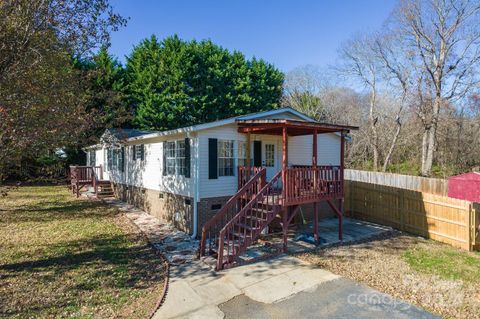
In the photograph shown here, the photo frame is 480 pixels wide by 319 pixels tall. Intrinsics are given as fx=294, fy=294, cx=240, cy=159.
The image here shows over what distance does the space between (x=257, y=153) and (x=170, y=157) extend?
316cm

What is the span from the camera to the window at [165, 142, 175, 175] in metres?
10.5

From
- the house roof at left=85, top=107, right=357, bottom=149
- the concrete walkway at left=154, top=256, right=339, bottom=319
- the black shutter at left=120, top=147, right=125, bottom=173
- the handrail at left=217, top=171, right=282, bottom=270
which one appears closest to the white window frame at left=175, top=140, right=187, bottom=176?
the house roof at left=85, top=107, right=357, bottom=149

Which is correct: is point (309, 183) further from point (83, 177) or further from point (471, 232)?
point (83, 177)

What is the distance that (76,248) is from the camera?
7930 mm

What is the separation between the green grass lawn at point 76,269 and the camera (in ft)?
16.0

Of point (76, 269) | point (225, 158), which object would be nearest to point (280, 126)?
point (225, 158)

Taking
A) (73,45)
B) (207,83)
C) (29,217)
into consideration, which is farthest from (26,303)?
(207,83)

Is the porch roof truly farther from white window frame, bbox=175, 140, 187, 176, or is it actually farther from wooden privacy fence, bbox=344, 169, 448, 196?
wooden privacy fence, bbox=344, 169, 448, 196

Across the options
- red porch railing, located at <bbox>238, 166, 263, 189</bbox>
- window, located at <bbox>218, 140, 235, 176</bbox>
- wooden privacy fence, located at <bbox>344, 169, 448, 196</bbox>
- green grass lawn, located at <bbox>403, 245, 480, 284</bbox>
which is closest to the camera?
green grass lawn, located at <bbox>403, 245, 480, 284</bbox>

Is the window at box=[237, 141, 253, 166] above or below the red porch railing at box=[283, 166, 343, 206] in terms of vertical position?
above

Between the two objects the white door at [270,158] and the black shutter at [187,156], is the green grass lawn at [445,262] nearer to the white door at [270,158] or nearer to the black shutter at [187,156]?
the white door at [270,158]

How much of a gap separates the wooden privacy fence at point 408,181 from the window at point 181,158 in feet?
34.4

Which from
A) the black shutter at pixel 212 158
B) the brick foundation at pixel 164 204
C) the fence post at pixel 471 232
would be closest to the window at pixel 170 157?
the brick foundation at pixel 164 204

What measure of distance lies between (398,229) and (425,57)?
1663cm
